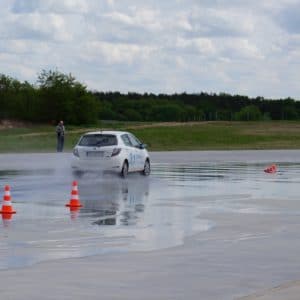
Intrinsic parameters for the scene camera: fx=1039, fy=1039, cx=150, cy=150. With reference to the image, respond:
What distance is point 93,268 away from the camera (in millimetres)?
11758

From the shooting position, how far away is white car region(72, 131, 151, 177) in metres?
31.0

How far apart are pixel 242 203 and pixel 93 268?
33.6 feet

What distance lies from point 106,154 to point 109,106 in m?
135

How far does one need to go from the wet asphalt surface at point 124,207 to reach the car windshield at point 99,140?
1.00 meters

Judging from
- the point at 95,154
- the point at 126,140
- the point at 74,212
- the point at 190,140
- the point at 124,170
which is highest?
the point at 126,140

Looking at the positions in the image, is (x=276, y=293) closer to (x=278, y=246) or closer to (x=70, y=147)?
(x=278, y=246)

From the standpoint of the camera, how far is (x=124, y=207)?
799 inches

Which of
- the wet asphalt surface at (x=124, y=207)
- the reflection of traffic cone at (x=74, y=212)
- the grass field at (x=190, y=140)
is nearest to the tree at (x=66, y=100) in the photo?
the grass field at (x=190, y=140)

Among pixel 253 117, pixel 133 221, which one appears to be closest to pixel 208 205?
pixel 133 221

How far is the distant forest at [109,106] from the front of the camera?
107 meters

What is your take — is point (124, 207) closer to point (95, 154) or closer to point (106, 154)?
point (106, 154)

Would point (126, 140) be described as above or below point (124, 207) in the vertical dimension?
above

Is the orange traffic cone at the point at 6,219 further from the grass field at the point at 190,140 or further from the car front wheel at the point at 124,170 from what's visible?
the grass field at the point at 190,140

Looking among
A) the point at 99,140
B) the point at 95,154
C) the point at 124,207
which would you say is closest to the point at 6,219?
the point at 124,207
